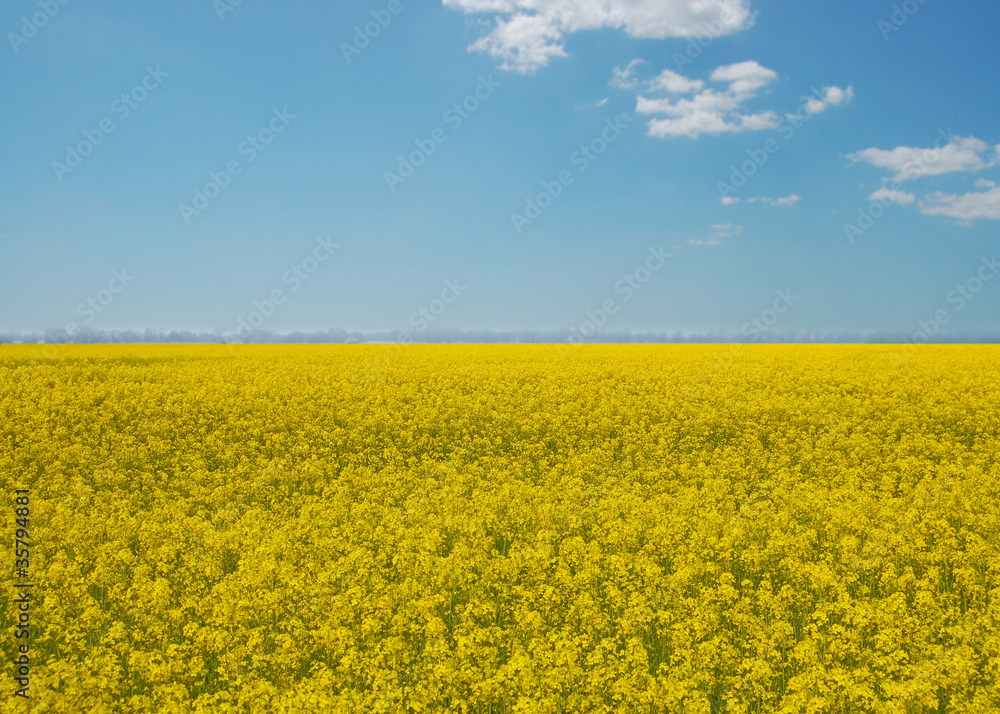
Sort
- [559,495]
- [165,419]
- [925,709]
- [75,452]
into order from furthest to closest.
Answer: [165,419] → [75,452] → [559,495] → [925,709]

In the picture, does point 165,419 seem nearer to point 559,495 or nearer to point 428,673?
point 559,495

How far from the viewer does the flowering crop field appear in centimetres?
701

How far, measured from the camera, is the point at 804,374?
29.0 m

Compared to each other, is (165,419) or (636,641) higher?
(165,419)

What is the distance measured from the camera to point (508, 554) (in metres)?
11.0

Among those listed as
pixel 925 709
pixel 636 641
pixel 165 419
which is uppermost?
pixel 165 419

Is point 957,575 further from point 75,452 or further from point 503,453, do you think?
point 75,452

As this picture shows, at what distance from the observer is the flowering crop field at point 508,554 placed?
Result: 276 inches

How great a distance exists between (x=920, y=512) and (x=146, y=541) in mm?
16199

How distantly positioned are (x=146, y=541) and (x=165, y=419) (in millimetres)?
10414

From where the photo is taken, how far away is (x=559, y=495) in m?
13.5

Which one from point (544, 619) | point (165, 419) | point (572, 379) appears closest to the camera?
point (544, 619)

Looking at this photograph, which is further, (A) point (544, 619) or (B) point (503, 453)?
(B) point (503, 453)

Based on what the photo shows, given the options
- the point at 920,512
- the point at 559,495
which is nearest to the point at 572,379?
the point at 559,495
